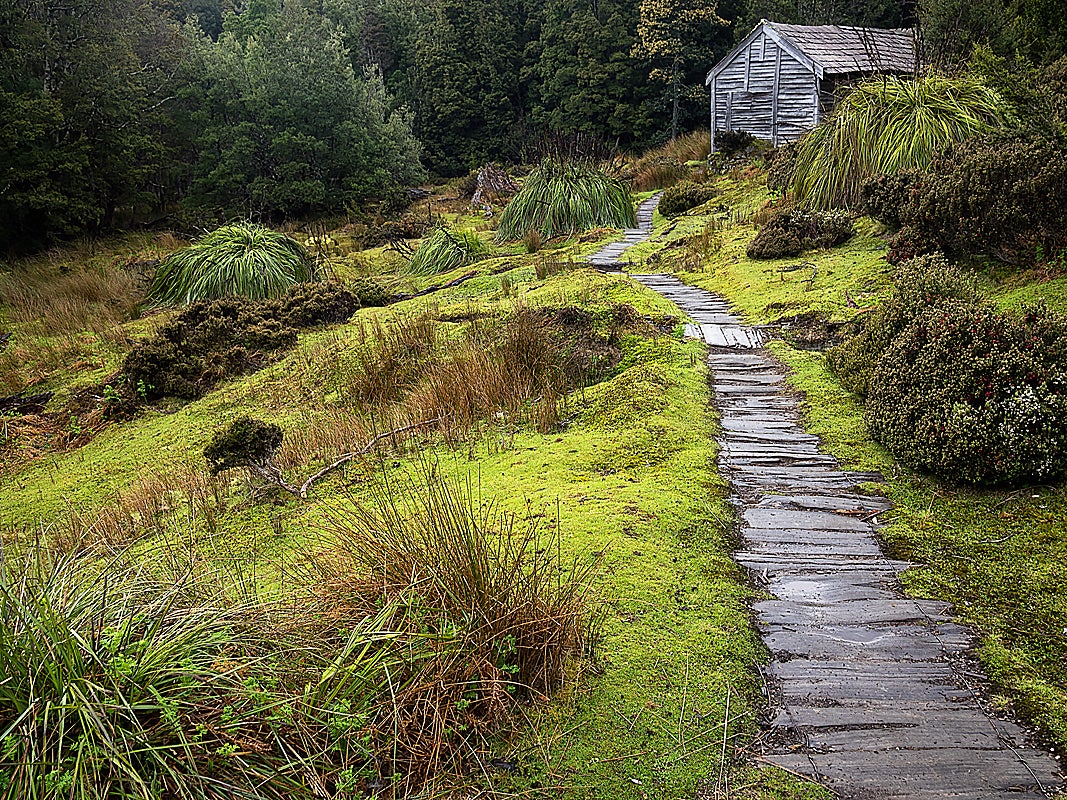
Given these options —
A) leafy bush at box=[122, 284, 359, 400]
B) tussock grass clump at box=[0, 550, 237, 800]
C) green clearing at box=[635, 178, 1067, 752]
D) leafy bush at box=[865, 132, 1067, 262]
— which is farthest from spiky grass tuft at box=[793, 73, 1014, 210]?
tussock grass clump at box=[0, 550, 237, 800]

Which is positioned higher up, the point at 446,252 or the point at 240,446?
the point at 446,252

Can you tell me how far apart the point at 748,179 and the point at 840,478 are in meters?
12.4

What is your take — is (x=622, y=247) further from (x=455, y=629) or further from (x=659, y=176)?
(x=659, y=176)

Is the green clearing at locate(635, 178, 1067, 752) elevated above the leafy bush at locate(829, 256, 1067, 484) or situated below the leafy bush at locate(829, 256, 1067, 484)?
below

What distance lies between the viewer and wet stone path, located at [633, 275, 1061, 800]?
6.91 feet

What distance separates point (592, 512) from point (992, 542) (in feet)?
5.71

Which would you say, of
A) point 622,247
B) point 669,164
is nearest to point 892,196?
point 622,247

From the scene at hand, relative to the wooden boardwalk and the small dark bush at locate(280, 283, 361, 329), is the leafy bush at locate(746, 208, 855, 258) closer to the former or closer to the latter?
the wooden boardwalk

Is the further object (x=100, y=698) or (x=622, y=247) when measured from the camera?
(x=622, y=247)

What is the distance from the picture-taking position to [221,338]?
8789mm

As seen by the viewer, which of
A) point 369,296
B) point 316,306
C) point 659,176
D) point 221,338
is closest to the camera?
point 221,338

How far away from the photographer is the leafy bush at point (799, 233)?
812 cm

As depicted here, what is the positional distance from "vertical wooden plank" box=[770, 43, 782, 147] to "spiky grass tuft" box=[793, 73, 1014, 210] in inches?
492

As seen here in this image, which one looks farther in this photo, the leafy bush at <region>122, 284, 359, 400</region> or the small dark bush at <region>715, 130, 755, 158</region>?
the small dark bush at <region>715, 130, 755, 158</region>
